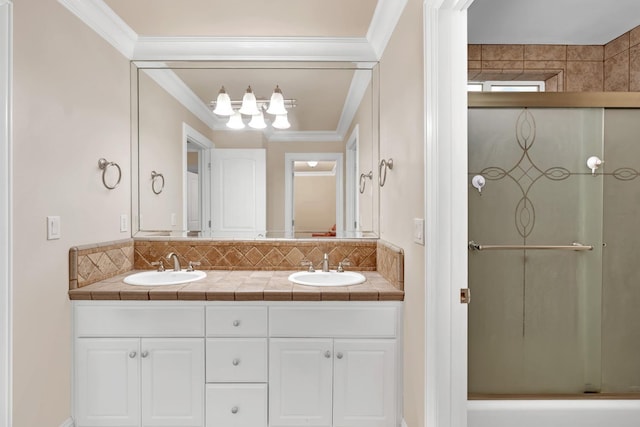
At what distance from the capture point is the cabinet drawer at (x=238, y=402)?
1794mm

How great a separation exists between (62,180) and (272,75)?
4.54ft

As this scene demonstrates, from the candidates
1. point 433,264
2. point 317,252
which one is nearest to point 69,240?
point 317,252

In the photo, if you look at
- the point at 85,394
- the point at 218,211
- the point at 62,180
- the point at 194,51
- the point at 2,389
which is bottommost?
the point at 85,394

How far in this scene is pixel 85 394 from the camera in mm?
1805

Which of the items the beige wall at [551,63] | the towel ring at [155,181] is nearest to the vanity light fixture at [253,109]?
→ the towel ring at [155,181]

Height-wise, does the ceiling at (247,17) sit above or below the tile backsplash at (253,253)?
above

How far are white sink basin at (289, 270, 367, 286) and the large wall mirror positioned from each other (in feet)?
1.05

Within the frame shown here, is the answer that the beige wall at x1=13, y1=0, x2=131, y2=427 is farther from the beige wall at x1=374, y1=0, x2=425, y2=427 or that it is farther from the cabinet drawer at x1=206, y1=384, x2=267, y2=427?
the beige wall at x1=374, y1=0, x2=425, y2=427

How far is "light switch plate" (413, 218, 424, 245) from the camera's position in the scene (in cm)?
145

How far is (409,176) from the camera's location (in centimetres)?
167

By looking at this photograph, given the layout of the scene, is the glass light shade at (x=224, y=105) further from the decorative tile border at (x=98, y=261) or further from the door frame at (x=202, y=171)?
the decorative tile border at (x=98, y=261)

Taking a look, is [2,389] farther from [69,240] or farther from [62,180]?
[62,180]

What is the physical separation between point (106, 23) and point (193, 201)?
1.15 meters

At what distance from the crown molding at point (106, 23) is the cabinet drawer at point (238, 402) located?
202 cm
